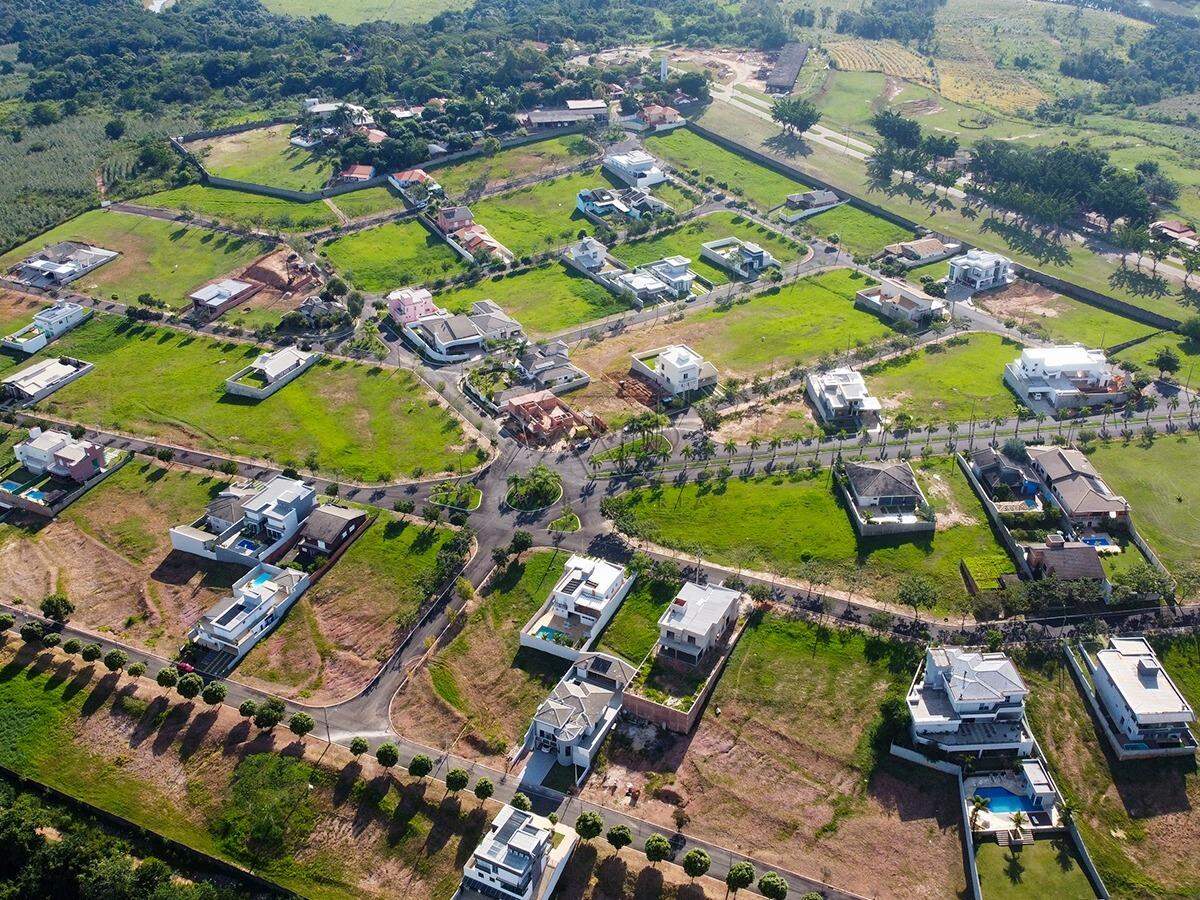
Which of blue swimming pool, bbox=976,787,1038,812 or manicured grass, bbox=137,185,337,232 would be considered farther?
manicured grass, bbox=137,185,337,232

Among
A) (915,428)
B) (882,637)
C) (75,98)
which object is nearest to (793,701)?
(882,637)

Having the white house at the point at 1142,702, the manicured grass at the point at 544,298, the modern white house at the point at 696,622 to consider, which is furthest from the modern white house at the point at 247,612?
the white house at the point at 1142,702

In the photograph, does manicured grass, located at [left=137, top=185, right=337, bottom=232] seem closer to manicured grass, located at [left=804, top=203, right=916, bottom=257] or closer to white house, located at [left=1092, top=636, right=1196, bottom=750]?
manicured grass, located at [left=804, top=203, right=916, bottom=257]

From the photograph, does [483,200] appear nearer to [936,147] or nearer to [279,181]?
[279,181]

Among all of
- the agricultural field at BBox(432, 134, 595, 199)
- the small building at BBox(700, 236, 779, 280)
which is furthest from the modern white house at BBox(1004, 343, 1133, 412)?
the agricultural field at BBox(432, 134, 595, 199)

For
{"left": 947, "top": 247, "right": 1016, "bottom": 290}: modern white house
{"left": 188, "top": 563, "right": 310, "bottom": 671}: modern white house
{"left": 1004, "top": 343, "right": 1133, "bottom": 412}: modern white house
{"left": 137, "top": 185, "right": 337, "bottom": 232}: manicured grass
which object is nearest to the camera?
{"left": 188, "top": 563, "right": 310, "bottom": 671}: modern white house

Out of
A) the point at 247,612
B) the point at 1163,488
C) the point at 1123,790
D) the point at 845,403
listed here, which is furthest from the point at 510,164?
the point at 1123,790

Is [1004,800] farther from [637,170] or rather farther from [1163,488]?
[637,170]
